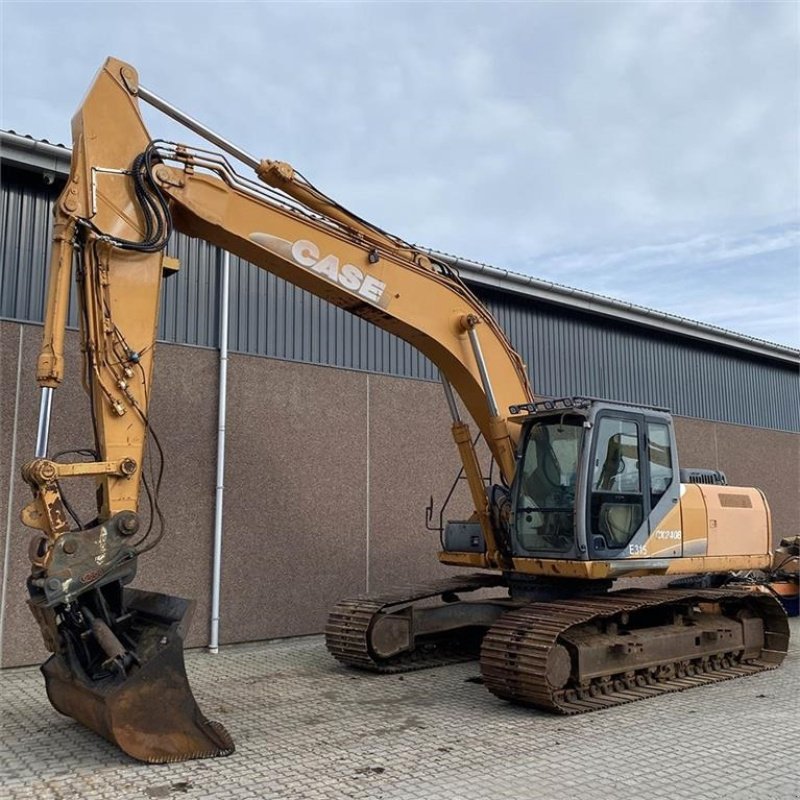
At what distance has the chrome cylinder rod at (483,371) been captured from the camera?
27.8 feet

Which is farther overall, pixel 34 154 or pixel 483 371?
pixel 34 154

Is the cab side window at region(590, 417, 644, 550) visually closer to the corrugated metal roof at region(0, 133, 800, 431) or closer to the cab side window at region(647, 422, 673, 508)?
the cab side window at region(647, 422, 673, 508)

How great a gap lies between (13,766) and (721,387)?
15862mm

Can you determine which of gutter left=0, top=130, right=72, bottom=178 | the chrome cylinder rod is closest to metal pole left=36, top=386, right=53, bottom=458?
the chrome cylinder rod

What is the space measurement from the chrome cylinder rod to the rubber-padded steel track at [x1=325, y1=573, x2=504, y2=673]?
85.3 inches

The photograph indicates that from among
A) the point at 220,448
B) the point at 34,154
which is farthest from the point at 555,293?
the point at 34,154

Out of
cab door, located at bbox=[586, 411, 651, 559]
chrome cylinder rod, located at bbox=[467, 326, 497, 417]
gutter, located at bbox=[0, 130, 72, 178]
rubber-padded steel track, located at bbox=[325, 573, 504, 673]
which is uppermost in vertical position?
gutter, located at bbox=[0, 130, 72, 178]

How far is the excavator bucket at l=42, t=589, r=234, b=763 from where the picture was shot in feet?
17.8

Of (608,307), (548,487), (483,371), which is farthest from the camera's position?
(608,307)

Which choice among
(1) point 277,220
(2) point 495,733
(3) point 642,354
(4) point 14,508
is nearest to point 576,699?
(2) point 495,733

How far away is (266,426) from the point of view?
10.8 metres

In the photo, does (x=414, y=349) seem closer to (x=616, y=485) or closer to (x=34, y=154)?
(x=616, y=485)

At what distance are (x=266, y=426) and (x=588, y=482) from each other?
4.56 metres

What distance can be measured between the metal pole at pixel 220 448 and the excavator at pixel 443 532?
0.81 m
